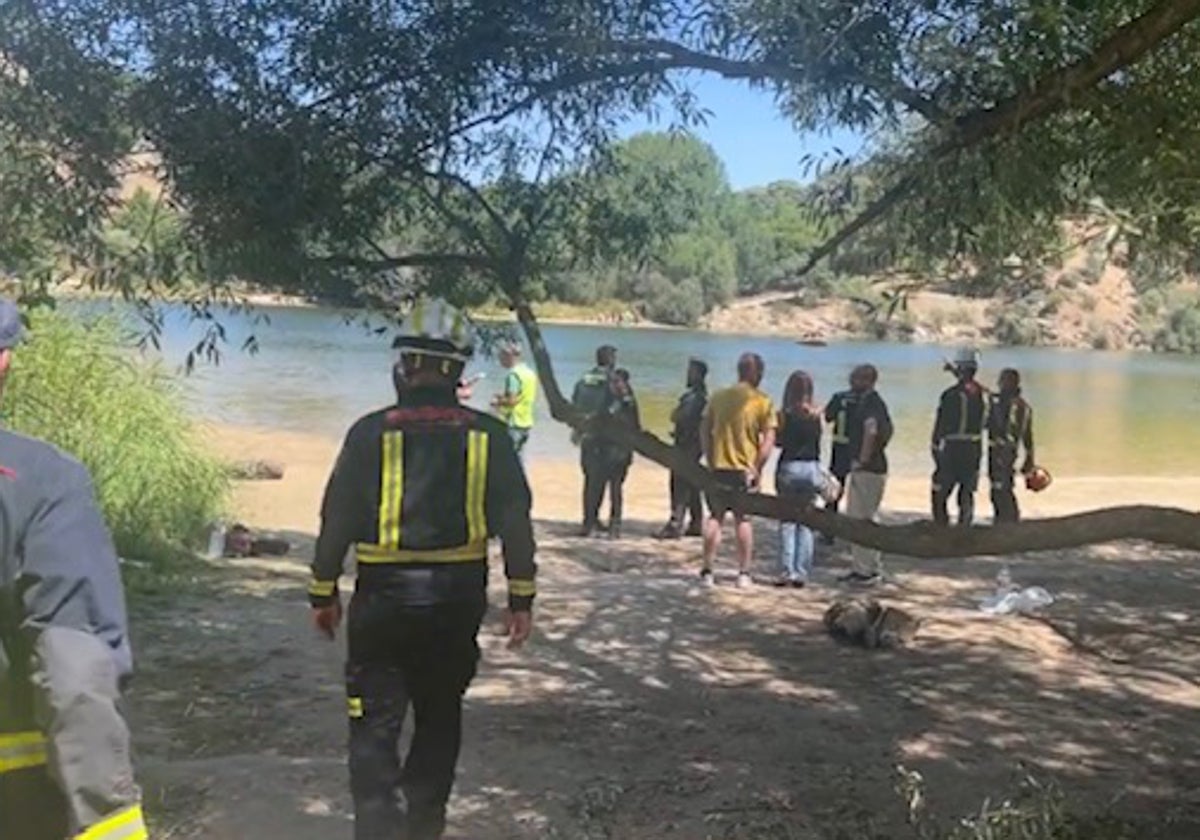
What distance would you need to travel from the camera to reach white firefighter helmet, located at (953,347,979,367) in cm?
1318

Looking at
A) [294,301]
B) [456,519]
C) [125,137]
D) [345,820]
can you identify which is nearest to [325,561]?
[456,519]

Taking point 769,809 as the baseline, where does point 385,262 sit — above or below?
above

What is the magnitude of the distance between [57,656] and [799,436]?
30.0ft

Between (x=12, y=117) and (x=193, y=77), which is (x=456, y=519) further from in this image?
(x=12, y=117)

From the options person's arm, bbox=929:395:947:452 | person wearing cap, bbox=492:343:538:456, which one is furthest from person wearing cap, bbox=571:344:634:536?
person's arm, bbox=929:395:947:452

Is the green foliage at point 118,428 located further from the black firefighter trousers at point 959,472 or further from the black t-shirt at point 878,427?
the black firefighter trousers at point 959,472

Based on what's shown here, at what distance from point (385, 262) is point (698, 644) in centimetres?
413

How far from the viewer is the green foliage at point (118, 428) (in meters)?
11.5

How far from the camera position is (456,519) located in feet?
15.1

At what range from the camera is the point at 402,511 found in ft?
14.9

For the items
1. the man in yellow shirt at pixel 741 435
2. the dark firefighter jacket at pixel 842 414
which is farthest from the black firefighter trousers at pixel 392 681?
the dark firefighter jacket at pixel 842 414

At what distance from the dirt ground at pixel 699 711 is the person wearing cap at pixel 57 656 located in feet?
8.17

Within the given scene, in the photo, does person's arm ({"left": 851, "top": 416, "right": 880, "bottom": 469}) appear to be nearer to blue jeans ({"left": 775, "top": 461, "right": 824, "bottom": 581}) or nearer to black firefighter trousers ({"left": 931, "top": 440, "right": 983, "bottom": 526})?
blue jeans ({"left": 775, "top": 461, "right": 824, "bottom": 581})

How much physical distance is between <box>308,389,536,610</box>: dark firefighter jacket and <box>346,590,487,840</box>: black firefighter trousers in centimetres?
8
